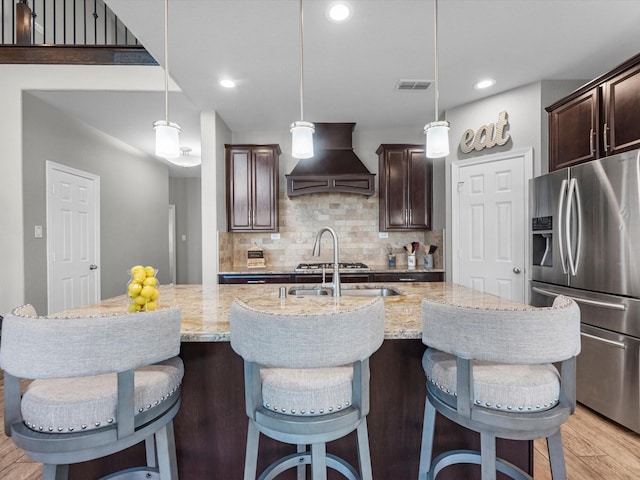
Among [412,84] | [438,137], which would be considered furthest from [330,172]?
[438,137]

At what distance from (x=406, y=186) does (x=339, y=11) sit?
2.32 metres

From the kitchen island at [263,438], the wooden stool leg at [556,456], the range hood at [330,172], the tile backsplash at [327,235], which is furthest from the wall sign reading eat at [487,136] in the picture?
the wooden stool leg at [556,456]

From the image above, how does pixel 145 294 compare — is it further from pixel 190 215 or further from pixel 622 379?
pixel 190 215

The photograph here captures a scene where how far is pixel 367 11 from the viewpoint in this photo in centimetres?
205

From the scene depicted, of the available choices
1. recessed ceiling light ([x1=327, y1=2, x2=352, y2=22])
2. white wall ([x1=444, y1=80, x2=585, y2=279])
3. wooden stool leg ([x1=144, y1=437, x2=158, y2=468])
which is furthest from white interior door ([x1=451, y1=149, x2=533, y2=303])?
wooden stool leg ([x1=144, y1=437, x2=158, y2=468])

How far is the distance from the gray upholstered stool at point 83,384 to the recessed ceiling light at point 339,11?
199 centimetres

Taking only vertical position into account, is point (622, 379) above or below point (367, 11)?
below

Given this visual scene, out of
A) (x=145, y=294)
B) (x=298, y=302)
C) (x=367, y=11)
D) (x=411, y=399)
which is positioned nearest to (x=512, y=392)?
(x=411, y=399)

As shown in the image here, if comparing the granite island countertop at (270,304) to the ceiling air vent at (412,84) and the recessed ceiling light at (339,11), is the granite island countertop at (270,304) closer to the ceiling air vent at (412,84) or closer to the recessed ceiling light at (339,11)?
the recessed ceiling light at (339,11)

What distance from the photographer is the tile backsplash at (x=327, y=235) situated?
437 cm

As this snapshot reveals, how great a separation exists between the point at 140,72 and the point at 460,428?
3952 mm

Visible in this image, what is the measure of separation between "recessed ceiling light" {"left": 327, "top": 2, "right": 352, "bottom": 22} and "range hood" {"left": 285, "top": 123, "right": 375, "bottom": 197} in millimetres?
1840

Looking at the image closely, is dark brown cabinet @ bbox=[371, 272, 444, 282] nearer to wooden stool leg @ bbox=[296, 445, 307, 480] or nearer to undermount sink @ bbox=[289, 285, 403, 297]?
undermount sink @ bbox=[289, 285, 403, 297]

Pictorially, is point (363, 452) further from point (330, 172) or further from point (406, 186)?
point (406, 186)
